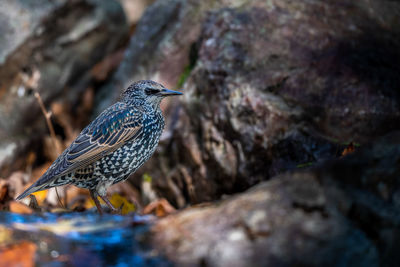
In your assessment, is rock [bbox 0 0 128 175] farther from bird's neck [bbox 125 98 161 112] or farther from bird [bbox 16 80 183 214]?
bird [bbox 16 80 183 214]

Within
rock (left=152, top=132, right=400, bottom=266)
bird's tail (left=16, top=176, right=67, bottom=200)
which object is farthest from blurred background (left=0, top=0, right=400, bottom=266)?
bird's tail (left=16, top=176, right=67, bottom=200)

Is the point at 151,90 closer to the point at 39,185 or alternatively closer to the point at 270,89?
the point at 270,89

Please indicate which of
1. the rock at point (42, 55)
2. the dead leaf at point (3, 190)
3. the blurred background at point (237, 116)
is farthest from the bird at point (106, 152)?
the rock at point (42, 55)

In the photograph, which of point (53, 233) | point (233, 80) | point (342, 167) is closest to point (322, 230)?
point (342, 167)

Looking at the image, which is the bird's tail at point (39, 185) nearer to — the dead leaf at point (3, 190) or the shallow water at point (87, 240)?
the dead leaf at point (3, 190)

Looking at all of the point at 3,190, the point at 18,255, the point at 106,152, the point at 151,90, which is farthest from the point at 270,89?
the point at 3,190

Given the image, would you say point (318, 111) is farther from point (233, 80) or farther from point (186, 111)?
point (186, 111)
